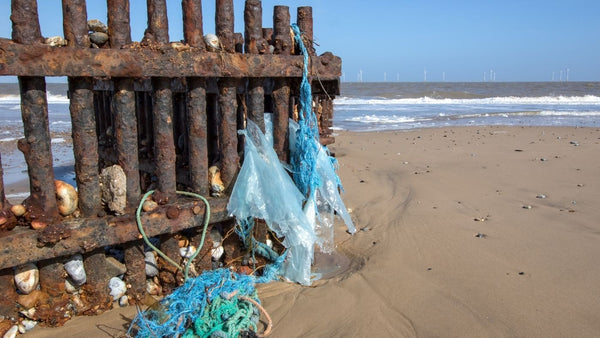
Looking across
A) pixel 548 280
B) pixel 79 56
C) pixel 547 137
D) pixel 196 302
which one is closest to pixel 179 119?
pixel 79 56

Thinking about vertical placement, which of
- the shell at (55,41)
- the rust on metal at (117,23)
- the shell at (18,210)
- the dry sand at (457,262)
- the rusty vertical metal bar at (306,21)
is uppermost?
the rusty vertical metal bar at (306,21)

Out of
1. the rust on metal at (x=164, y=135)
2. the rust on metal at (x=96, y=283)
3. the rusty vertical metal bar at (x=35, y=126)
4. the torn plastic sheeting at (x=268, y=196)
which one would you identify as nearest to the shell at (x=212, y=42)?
the rust on metal at (x=164, y=135)

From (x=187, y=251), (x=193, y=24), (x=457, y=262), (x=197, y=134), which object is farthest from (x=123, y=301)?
(x=457, y=262)

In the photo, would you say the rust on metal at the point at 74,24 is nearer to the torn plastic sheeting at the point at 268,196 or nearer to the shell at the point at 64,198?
the shell at the point at 64,198

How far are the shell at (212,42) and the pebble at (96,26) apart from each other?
662 millimetres

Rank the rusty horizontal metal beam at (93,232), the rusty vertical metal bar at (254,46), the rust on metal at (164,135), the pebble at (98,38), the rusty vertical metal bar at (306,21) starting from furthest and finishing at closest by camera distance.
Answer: the rusty vertical metal bar at (306,21) → the rusty vertical metal bar at (254,46) → the rust on metal at (164,135) → the pebble at (98,38) → the rusty horizontal metal beam at (93,232)

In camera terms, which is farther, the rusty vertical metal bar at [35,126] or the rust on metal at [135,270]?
the rust on metal at [135,270]

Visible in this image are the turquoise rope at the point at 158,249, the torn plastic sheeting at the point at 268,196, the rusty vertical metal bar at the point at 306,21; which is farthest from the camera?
the rusty vertical metal bar at the point at 306,21

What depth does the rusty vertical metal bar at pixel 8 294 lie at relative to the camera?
268 centimetres

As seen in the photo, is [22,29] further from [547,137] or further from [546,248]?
[547,137]

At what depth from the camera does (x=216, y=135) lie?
4043mm

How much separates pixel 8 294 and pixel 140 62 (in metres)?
1.60

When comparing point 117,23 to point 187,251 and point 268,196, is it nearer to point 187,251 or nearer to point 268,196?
point 268,196

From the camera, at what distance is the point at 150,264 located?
3248mm
